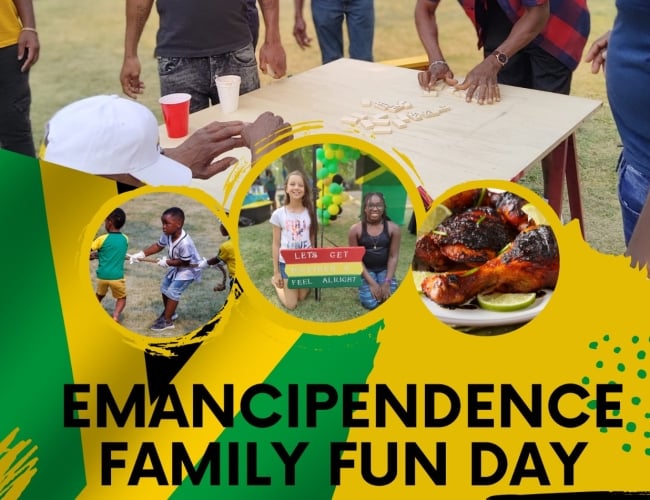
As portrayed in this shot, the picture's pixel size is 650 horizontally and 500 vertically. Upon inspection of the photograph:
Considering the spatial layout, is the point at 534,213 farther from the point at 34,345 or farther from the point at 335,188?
the point at 34,345

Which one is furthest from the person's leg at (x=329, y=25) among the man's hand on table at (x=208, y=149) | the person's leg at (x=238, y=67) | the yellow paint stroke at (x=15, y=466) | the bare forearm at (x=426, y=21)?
the yellow paint stroke at (x=15, y=466)

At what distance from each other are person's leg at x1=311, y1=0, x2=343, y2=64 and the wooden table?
1.50 meters

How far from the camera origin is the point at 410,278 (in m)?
0.73

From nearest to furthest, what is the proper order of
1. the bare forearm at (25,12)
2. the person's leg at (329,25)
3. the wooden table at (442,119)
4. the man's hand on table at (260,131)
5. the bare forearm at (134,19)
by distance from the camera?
the man's hand on table at (260,131) → the wooden table at (442,119) → the bare forearm at (134,19) → the bare forearm at (25,12) → the person's leg at (329,25)

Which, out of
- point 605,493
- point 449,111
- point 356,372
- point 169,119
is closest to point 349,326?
point 356,372

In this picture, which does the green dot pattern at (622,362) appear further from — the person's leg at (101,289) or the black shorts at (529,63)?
the black shorts at (529,63)

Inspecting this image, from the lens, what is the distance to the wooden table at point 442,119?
1975 mm

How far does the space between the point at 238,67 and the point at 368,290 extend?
2131mm

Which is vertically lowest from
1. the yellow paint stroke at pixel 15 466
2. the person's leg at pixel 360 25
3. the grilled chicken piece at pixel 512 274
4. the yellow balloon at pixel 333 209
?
the person's leg at pixel 360 25

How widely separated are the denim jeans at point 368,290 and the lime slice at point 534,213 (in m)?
0.16

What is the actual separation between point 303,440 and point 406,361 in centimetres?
14

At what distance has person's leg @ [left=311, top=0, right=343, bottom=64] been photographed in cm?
423

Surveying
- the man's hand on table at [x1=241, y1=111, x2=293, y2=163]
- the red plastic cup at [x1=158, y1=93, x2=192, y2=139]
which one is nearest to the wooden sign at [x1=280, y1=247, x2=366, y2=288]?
the man's hand on table at [x1=241, y1=111, x2=293, y2=163]

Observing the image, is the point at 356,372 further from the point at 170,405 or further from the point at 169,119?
the point at 169,119
